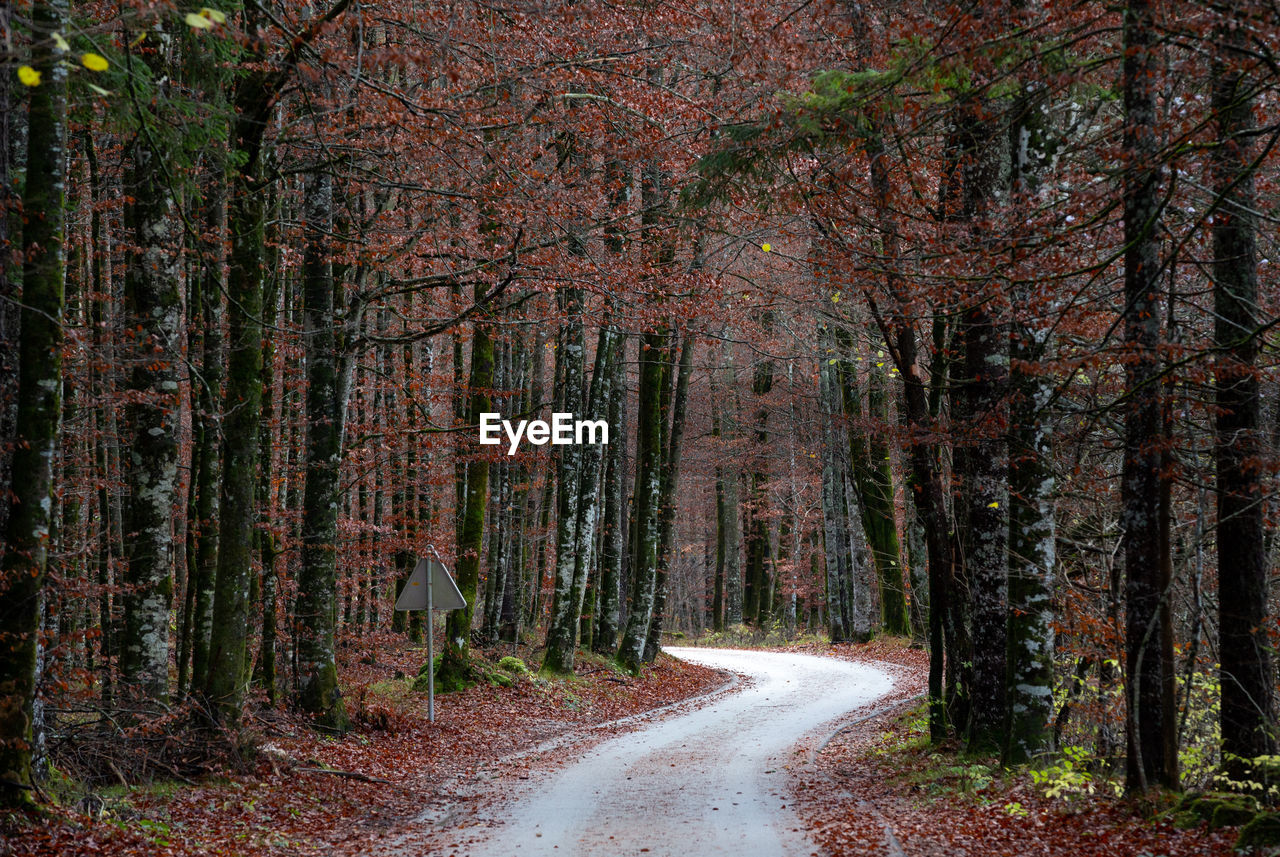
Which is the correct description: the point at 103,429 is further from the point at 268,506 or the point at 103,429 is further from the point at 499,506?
the point at 499,506

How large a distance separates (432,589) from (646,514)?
8.36 m

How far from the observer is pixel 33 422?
7.18m

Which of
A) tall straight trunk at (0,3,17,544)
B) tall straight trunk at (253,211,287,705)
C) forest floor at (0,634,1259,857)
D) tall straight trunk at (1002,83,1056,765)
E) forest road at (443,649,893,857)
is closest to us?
tall straight trunk at (0,3,17,544)

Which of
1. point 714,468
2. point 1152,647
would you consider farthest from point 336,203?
point 714,468

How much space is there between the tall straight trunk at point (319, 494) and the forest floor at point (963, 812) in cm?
664

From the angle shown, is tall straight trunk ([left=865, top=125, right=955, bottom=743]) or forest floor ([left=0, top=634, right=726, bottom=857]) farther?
tall straight trunk ([left=865, top=125, right=955, bottom=743])

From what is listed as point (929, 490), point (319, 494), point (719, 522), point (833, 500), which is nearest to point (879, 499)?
point (833, 500)

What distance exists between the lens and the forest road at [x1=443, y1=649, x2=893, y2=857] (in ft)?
25.6

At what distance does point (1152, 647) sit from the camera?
7461 millimetres

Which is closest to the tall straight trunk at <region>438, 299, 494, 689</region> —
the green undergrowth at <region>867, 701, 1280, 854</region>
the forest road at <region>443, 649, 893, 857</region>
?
the forest road at <region>443, 649, 893, 857</region>

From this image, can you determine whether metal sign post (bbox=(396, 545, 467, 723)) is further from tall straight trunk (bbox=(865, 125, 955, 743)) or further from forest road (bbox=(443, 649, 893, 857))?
tall straight trunk (bbox=(865, 125, 955, 743))

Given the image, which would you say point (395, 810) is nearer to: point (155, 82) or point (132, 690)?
point (132, 690)

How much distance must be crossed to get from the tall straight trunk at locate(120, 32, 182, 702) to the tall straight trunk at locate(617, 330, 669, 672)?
40.7 ft

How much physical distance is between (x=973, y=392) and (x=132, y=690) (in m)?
9.44
